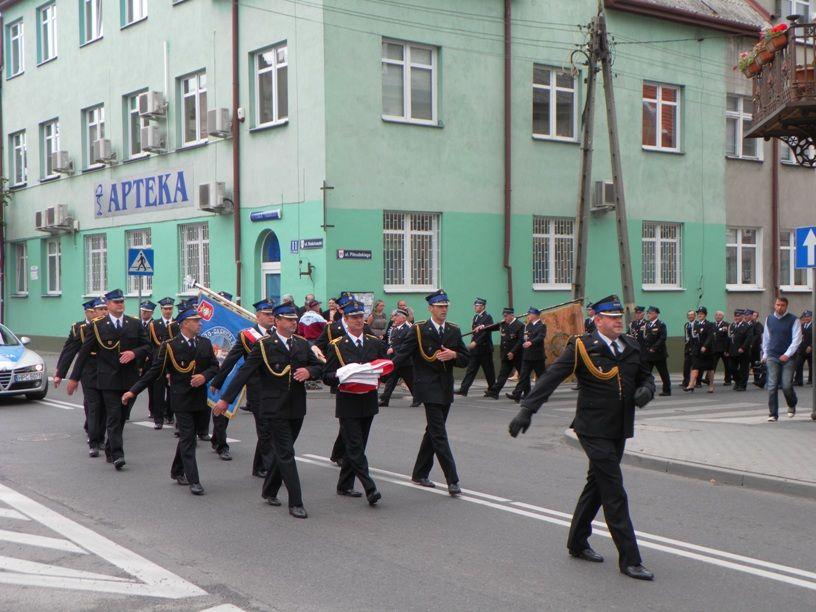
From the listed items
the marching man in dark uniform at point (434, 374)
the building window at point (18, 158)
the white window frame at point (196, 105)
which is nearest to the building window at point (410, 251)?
the white window frame at point (196, 105)

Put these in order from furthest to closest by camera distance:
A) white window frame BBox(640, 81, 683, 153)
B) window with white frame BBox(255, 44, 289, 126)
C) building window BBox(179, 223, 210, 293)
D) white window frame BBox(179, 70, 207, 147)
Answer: white window frame BBox(640, 81, 683, 153)
building window BBox(179, 223, 210, 293)
white window frame BBox(179, 70, 207, 147)
window with white frame BBox(255, 44, 289, 126)

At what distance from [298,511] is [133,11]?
22589 millimetres

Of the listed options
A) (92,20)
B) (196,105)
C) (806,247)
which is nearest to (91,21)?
(92,20)

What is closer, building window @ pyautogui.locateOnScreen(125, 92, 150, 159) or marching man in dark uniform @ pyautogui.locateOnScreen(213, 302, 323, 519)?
marching man in dark uniform @ pyautogui.locateOnScreen(213, 302, 323, 519)

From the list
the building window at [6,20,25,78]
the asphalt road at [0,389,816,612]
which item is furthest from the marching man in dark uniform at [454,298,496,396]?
the building window at [6,20,25,78]

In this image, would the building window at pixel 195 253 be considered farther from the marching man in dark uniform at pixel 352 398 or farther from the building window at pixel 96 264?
the marching man in dark uniform at pixel 352 398

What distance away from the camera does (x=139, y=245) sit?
90.8 feet

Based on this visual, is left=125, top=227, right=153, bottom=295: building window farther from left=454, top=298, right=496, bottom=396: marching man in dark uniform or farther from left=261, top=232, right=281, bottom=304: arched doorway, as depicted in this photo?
left=454, top=298, right=496, bottom=396: marching man in dark uniform

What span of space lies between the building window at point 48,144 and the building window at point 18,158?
4.95 ft

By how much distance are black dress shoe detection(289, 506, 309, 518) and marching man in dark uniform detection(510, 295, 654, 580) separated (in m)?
2.34

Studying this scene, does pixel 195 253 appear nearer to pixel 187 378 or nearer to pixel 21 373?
pixel 21 373

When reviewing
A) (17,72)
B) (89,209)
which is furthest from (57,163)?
(17,72)

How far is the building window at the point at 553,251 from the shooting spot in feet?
80.7

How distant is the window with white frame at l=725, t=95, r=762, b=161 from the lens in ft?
93.5
